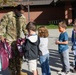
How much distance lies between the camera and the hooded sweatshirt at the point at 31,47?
6.58 meters

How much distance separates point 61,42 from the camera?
745 centimetres

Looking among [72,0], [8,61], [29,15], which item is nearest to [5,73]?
[8,61]

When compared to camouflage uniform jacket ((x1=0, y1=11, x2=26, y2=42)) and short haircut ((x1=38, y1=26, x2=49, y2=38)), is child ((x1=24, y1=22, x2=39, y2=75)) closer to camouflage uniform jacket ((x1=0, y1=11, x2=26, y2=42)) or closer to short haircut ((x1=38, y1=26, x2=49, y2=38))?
short haircut ((x1=38, y1=26, x2=49, y2=38))

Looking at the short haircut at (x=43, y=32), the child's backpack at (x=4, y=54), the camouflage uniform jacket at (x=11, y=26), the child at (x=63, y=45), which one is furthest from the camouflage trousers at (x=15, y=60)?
the child at (x=63, y=45)

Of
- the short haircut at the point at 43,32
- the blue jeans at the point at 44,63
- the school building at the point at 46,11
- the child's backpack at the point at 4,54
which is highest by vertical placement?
the school building at the point at 46,11

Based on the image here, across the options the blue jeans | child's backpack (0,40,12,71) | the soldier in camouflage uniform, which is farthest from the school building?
child's backpack (0,40,12,71)

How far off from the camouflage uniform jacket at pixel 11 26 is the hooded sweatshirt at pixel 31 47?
62 cm

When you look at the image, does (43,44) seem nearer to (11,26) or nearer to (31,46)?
(31,46)

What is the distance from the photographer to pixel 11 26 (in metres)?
7.09

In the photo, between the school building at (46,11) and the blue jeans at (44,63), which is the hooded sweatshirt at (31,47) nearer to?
the blue jeans at (44,63)

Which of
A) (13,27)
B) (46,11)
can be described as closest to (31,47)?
(13,27)

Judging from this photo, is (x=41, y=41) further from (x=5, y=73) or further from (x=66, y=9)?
Answer: (x=66, y=9)

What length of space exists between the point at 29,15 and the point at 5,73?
85.8 ft

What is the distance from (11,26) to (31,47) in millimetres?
841
